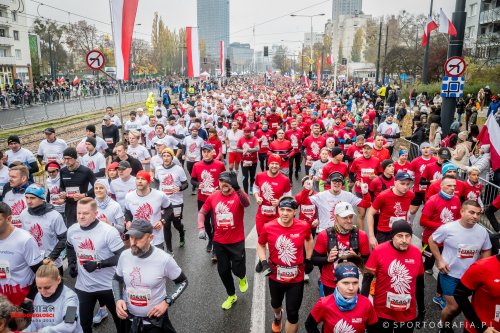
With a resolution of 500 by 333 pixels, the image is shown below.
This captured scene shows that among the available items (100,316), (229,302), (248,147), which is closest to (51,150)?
(248,147)

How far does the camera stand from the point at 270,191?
669 centimetres

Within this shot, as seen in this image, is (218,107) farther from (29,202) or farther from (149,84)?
(149,84)

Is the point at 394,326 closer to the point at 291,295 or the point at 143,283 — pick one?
the point at 291,295

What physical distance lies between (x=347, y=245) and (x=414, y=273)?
768 millimetres

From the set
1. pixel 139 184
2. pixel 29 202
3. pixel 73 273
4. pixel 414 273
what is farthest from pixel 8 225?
pixel 414 273

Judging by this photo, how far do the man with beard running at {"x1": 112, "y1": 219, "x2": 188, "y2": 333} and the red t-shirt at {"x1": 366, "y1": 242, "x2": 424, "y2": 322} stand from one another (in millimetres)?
2114

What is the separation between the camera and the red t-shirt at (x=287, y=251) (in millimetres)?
4555

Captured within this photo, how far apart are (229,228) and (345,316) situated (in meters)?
2.50

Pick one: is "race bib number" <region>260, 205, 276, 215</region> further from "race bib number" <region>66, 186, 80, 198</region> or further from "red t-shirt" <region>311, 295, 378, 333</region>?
"race bib number" <region>66, 186, 80, 198</region>

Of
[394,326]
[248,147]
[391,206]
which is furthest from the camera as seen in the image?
[248,147]

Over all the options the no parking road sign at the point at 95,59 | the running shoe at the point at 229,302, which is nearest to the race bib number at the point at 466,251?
the running shoe at the point at 229,302

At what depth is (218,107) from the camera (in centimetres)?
1764

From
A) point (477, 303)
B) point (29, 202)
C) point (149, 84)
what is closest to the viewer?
point (477, 303)

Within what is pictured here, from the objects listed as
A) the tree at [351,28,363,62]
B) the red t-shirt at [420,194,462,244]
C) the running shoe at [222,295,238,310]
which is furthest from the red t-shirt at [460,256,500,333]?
the tree at [351,28,363,62]
